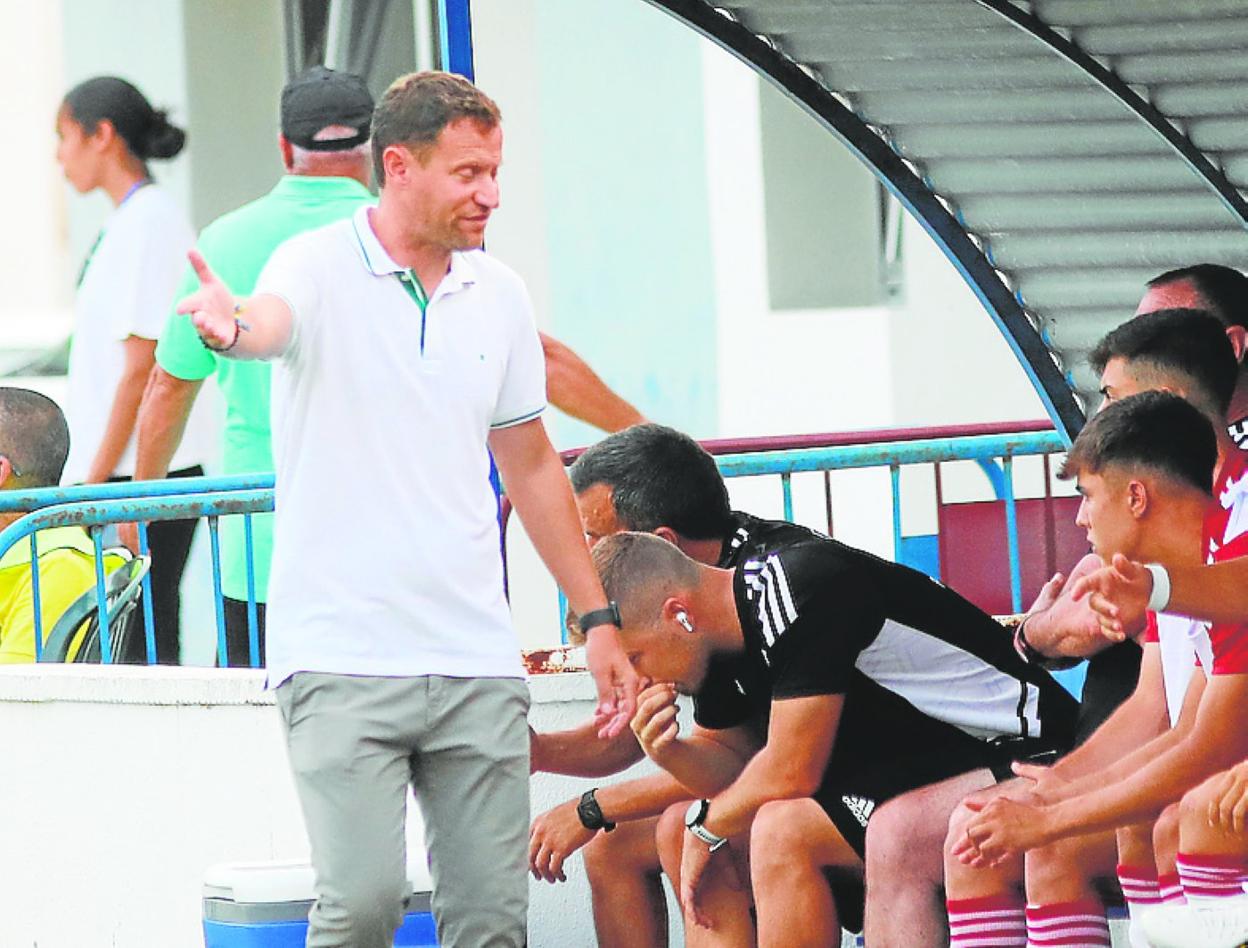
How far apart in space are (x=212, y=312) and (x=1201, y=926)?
→ 5.48 feet

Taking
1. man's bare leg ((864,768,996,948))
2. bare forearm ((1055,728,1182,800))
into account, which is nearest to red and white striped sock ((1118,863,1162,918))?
bare forearm ((1055,728,1182,800))

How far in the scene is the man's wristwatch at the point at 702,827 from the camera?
465 centimetres

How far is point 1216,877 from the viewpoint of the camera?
12.9 ft

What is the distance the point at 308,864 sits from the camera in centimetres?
484

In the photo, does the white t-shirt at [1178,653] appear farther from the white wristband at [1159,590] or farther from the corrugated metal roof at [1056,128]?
the corrugated metal roof at [1056,128]

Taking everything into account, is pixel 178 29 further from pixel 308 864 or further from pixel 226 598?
pixel 308 864

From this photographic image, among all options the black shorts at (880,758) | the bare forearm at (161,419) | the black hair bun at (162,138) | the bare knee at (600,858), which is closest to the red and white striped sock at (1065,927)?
the black shorts at (880,758)

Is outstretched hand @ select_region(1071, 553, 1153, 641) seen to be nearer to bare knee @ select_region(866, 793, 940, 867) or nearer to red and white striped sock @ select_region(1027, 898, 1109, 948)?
red and white striped sock @ select_region(1027, 898, 1109, 948)

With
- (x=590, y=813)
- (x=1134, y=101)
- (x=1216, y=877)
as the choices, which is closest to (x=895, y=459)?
(x=1134, y=101)

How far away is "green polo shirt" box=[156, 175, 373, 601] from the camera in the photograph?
20.6 ft

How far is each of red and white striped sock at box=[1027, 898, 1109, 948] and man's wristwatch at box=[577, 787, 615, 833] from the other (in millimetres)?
995

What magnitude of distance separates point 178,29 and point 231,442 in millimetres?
5430

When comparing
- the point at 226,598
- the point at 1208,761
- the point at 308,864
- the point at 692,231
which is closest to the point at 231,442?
the point at 226,598

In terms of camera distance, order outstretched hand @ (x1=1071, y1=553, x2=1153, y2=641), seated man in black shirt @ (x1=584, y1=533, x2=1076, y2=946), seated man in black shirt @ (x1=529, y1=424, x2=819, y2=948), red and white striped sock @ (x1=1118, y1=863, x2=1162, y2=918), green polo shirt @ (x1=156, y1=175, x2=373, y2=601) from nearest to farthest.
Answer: outstretched hand @ (x1=1071, y1=553, x2=1153, y2=641)
red and white striped sock @ (x1=1118, y1=863, x2=1162, y2=918)
seated man in black shirt @ (x1=584, y1=533, x2=1076, y2=946)
seated man in black shirt @ (x1=529, y1=424, x2=819, y2=948)
green polo shirt @ (x1=156, y1=175, x2=373, y2=601)
